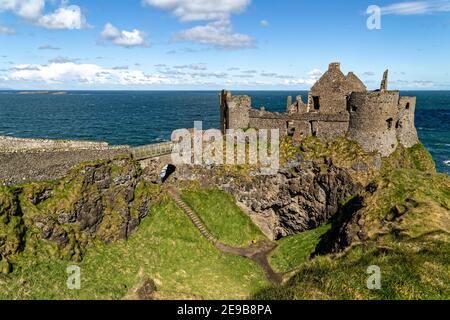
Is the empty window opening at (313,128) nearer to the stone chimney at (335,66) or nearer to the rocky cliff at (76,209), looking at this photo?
the stone chimney at (335,66)

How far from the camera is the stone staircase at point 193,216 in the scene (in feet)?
134

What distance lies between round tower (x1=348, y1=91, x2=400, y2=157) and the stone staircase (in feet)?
72.2

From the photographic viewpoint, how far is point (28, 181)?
→ 33750 millimetres

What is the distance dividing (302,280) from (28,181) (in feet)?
91.1

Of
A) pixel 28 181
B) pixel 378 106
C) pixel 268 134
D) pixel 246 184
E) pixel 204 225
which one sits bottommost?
pixel 204 225

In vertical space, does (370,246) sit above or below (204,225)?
above

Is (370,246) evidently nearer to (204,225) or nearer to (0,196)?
(204,225)

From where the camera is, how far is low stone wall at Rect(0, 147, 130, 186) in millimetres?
32550

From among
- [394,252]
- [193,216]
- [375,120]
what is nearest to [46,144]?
[193,216]

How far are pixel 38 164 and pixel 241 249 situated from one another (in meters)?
23.7

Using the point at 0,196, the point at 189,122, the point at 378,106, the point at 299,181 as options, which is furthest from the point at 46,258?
the point at 189,122

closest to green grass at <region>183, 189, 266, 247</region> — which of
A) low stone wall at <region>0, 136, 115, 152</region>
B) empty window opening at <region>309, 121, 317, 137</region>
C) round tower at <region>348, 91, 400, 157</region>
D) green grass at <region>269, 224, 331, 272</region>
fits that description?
green grass at <region>269, 224, 331, 272</region>
